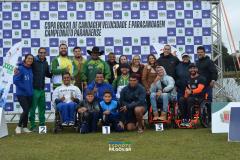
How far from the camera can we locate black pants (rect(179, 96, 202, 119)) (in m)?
8.76

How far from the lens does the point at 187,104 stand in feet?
28.8

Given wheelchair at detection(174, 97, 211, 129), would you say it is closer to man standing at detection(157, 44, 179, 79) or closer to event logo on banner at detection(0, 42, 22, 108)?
man standing at detection(157, 44, 179, 79)

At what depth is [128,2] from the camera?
36.5 ft

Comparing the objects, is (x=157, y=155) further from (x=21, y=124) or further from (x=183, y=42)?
(x=183, y=42)

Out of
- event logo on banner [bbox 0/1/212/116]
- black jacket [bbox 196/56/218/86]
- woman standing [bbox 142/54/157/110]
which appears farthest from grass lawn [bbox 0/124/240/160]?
event logo on banner [bbox 0/1/212/116]

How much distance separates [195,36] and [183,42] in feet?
1.11

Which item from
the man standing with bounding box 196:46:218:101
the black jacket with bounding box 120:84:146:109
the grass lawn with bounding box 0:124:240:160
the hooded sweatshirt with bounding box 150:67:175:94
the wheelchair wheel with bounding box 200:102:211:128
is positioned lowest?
the grass lawn with bounding box 0:124:240:160

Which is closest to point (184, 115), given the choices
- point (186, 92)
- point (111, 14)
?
point (186, 92)

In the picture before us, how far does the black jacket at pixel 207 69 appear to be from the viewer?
9211 millimetres

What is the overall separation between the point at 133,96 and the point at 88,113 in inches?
37.0

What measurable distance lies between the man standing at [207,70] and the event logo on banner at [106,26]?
5.29 ft

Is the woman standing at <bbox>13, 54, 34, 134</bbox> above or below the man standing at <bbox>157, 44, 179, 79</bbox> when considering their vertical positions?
below

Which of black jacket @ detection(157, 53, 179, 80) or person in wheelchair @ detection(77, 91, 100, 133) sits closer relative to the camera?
person in wheelchair @ detection(77, 91, 100, 133)

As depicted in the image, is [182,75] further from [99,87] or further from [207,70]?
[99,87]
